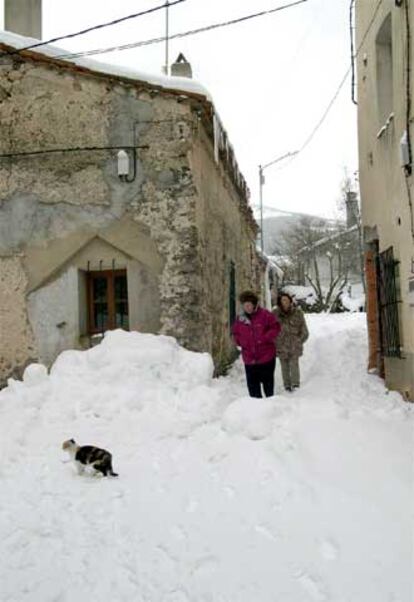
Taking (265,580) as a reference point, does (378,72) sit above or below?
above

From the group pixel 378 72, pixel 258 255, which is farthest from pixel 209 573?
pixel 258 255

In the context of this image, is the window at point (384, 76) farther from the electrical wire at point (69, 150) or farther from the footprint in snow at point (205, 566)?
the footprint in snow at point (205, 566)

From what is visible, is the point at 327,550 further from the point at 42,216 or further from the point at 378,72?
the point at 378,72

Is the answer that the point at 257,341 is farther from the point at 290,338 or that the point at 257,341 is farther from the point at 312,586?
the point at 312,586

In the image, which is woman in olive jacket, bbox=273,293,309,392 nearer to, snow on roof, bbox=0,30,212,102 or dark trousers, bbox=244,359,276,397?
dark trousers, bbox=244,359,276,397

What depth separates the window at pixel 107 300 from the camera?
9.14m

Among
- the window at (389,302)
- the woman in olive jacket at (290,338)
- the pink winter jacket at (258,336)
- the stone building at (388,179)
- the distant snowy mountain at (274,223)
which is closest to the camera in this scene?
the stone building at (388,179)

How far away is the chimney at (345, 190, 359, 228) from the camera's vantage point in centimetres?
3940

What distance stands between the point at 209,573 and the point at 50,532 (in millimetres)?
1188

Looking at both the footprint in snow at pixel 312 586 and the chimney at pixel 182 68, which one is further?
the chimney at pixel 182 68

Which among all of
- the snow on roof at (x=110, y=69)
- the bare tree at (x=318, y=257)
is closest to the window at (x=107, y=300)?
the snow on roof at (x=110, y=69)

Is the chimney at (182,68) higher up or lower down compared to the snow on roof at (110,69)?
higher up

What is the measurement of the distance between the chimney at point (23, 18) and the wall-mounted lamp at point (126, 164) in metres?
3.39

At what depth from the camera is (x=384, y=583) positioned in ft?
10.8
